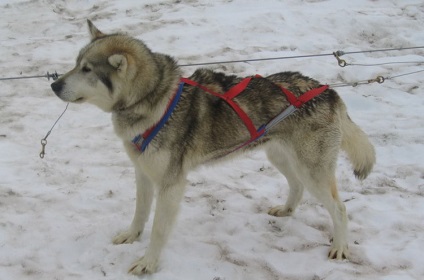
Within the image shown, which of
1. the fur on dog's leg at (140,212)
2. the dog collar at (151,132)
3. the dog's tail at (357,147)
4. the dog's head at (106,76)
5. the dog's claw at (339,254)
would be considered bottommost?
the dog's claw at (339,254)

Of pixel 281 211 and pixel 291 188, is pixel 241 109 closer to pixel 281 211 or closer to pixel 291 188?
pixel 291 188

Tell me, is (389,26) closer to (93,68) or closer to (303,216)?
(303,216)

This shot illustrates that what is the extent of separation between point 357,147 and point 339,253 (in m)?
1.01

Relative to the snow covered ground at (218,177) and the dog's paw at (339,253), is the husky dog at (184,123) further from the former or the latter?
the snow covered ground at (218,177)

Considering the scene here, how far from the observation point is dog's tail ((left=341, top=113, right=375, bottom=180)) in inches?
167

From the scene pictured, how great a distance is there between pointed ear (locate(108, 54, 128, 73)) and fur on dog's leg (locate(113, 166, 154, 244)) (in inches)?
44.9

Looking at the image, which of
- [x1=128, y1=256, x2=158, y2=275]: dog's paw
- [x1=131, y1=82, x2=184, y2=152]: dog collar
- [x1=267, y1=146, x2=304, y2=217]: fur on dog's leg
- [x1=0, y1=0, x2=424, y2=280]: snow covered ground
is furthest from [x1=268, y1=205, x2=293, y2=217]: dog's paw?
[x1=131, y1=82, x2=184, y2=152]: dog collar

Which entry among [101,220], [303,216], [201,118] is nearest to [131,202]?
[101,220]

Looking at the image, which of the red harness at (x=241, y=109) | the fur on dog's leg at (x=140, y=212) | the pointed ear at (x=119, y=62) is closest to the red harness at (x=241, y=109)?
the red harness at (x=241, y=109)

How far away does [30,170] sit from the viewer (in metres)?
5.22

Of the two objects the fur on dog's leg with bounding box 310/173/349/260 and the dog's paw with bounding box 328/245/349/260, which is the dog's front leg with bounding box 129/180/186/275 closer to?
the fur on dog's leg with bounding box 310/173/349/260

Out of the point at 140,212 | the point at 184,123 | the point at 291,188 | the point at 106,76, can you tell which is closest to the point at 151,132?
the point at 184,123

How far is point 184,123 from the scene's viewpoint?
3.70 m

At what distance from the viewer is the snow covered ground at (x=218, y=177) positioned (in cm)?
393
